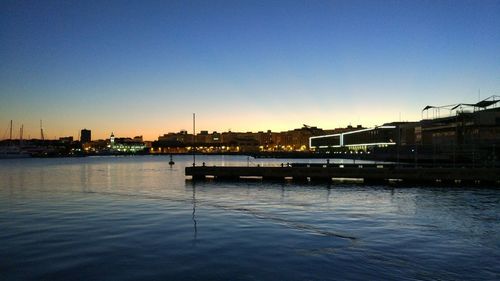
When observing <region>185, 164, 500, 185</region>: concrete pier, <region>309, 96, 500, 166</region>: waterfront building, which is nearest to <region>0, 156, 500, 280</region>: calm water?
<region>185, 164, 500, 185</region>: concrete pier

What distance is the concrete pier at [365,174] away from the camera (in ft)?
210

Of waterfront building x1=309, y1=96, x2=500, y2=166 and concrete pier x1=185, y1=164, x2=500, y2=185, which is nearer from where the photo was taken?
concrete pier x1=185, y1=164, x2=500, y2=185

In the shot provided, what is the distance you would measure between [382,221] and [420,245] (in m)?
8.44

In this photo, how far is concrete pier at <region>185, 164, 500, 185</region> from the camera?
64000 mm

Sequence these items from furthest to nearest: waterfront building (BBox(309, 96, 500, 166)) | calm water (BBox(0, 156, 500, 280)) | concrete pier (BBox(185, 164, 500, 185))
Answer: waterfront building (BBox(309, 96, 500, 166)) < concrete pier (BBox(185, 164, 500, 185)) < calm water (BBox(0, 156, 500, 280))

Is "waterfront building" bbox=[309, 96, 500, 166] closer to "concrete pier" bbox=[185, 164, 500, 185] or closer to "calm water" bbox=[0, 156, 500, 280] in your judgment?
"concrete pier" bbox=[185, 164, 500, 185]

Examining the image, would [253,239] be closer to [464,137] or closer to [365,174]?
[365,174]

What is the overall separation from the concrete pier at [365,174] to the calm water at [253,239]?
2027cm

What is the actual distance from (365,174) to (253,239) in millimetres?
47335

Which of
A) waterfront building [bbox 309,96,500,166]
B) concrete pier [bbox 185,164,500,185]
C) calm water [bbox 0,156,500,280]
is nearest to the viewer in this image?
calm water [bbox 0,156,500,280]

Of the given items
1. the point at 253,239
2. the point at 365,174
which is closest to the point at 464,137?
the point at 365,174

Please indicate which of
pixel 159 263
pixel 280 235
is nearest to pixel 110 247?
pixel 159 263

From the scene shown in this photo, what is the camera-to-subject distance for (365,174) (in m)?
69.1

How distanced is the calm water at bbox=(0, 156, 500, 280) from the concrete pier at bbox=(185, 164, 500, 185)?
66.5 feet
